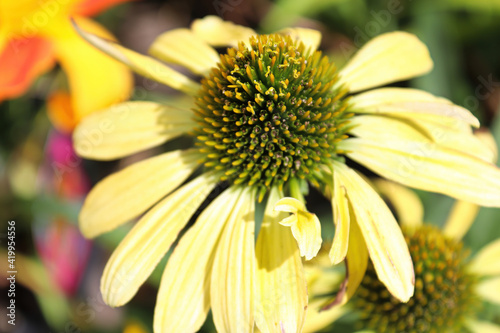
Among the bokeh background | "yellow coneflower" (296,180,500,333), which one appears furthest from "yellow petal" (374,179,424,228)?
the bokeh background

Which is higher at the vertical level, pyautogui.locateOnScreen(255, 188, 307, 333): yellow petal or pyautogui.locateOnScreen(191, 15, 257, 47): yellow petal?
pyautogui.locateOnScreen(191, 15, 257, 47): yellow petal

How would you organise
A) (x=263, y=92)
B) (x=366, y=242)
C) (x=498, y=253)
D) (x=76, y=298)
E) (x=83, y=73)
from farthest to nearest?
(x=76, y=298), (x=83, y=73), (x=498, y=253), (x=263, y=92), (x=366, y=242)

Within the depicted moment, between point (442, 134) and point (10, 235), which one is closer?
point (442, 134)

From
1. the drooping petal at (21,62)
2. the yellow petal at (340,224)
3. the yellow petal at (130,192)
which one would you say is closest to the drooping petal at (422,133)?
the yellow petal at (340,224)

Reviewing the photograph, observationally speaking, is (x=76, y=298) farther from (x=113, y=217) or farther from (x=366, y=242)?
(x=366, y=242)

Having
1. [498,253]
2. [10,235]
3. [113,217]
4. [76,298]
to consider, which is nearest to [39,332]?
[76,298]

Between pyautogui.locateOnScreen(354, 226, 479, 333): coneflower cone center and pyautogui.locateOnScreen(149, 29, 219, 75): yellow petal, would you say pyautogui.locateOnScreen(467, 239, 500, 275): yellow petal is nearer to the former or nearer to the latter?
pyautogui.locateOnScreen(354, 226, 479, 333): coneflower cone center
